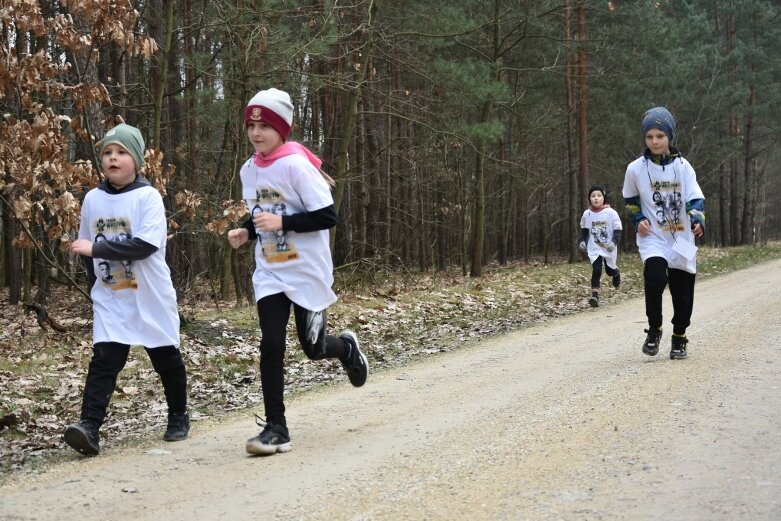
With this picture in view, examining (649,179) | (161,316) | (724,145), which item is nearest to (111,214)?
(161,316)

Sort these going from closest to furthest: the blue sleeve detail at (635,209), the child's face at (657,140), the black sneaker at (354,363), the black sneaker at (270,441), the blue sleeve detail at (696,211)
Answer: the black sneaker at (270,441) < the black sneaker at (354,363) < the blue sleeve detail at (696,211) < the child's face at (657,140) < the blue sleeve detail at (635,209)

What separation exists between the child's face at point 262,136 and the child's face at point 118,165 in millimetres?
875

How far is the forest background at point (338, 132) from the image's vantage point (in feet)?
26.7

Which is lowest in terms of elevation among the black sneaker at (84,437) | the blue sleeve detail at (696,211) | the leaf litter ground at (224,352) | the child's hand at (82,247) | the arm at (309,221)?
the leaf litter ground at (224,352)

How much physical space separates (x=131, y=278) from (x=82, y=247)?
0.46 m

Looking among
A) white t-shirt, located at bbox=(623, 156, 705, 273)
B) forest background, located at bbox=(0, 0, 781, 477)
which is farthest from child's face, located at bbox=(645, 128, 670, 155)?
forest background, located at bbox=(0, 0, 781, 477)

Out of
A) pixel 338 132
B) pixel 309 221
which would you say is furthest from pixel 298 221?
pixel 338 132

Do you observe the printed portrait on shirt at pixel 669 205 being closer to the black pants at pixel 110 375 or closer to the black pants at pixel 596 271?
the black pants at pixel 110 375

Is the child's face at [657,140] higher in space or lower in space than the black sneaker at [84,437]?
higher

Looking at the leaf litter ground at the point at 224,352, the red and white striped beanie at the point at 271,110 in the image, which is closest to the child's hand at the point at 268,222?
the red and white striped beanie at the point at 271,110

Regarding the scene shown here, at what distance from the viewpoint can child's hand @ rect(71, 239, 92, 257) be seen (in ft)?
16.8

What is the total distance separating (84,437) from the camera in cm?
512

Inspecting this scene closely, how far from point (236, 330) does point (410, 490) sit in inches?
287

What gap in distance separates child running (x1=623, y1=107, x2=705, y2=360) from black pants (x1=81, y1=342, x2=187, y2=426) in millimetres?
4637
